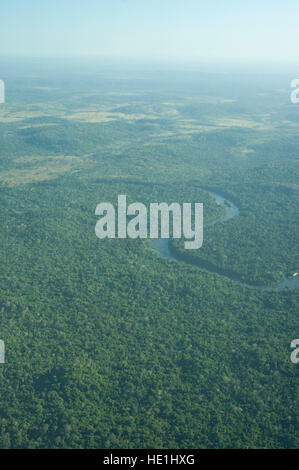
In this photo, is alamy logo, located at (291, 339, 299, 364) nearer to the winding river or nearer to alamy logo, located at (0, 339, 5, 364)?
the winding river

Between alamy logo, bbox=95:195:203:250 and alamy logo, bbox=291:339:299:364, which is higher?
alamy logo, bbox=95:195:203:250

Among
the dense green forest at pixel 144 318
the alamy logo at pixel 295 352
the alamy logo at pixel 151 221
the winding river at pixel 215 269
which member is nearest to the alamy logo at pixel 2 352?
the dense green forest at pixel 144 318

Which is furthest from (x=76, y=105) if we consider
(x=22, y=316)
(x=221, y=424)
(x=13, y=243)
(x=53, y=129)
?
(x=221, y=424)

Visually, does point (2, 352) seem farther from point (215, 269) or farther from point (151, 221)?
point (151, 221)

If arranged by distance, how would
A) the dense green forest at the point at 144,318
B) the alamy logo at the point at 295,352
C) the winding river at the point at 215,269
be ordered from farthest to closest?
the winding river at the point at 215,269
the alamy logo at the point at 295,352
the dense green forest at the point at 144,318

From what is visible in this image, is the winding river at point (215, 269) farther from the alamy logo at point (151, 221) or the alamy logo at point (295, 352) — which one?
the alamy logo at point (295, 352)

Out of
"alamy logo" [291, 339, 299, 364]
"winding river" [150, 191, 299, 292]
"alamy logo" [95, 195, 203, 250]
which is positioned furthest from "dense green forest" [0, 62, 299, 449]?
"alamy logo" [95, 195, 203, 250]
